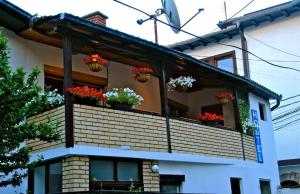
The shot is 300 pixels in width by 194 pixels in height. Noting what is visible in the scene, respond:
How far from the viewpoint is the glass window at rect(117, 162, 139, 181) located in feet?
37.6

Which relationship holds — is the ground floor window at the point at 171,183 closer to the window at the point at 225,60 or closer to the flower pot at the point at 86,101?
the flower pot at the point at 86,101

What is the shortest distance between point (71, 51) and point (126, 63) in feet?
12.9

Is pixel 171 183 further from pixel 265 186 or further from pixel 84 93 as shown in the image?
pixel 265 186

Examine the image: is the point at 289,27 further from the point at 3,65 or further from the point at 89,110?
the point at 3,65

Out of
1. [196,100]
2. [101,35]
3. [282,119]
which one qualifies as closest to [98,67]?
[101,35]

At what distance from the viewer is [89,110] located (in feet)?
35.5

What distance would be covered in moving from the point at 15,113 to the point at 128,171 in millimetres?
4074

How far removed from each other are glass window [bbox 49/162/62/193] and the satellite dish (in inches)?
205

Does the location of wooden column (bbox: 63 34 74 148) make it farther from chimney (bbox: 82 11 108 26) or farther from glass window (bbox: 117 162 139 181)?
chimney (bbox: 82 11 108 26)

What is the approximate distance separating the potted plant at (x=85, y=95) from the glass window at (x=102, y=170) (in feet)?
4.41

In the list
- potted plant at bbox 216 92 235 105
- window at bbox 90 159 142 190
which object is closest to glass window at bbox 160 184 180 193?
window at bbox 90 159 142 190

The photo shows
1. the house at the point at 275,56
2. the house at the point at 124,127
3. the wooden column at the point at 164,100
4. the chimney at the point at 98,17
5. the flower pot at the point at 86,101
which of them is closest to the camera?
the house at the point at 124,127

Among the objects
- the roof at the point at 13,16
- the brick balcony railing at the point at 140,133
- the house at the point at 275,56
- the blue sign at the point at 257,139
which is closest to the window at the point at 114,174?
the brick balcony railing at the point at 140,133

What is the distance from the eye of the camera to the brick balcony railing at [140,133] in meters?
10.7
